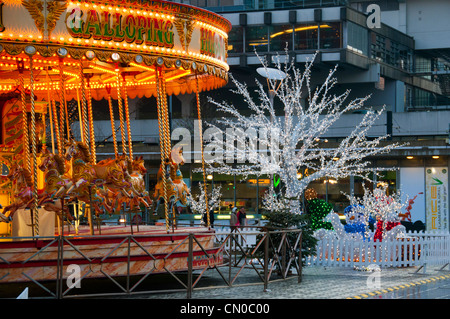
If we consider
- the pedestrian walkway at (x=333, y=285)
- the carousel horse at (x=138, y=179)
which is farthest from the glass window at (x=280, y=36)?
the carousel horse at (x=138, y=179)

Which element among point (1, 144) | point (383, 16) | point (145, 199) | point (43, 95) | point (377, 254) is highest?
point (383, 16)

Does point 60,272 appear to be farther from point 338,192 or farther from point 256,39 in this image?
point 256,39

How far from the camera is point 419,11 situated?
5784 cm

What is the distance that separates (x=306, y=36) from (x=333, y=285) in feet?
112

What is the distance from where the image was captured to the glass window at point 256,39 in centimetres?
5059

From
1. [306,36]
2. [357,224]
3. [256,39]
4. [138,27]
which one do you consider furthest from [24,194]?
[256,39]

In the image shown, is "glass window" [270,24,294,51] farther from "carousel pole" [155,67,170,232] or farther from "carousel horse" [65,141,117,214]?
"carousel horse" [65,141,117,214]

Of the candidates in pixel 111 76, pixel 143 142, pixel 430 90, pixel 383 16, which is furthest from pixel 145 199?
pixel 430 90

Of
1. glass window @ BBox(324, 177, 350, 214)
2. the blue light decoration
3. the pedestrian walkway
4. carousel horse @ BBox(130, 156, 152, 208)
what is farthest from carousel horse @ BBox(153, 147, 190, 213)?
glass window @ BBox(324, 177, 350, 214)

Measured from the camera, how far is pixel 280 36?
50375 mm

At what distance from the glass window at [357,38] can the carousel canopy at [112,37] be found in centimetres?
3150
